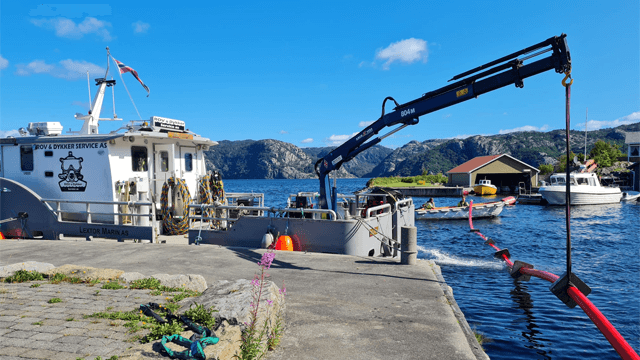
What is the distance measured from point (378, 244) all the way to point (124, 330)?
9.40m

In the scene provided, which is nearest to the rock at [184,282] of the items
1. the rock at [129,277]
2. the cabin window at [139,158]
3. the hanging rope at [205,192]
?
the rock at [129,277]

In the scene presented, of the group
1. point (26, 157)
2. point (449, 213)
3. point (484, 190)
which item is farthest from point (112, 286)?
point (484, 190)

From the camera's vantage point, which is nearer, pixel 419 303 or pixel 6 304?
pixel 6 304

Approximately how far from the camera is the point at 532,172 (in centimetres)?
7119

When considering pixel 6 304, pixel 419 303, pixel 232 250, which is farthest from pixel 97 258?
pixel 419 303

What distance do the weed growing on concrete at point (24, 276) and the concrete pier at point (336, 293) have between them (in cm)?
128

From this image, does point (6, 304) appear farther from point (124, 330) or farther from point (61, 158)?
point (61, 158)

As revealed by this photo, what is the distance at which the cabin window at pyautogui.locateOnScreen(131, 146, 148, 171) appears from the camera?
13.5 m

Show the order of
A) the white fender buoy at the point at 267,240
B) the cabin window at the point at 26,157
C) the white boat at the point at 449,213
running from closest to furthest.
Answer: the white fender buoy at the point at 267,240
the cabin window at the point at 26,157
the white boat at the point at 449,213

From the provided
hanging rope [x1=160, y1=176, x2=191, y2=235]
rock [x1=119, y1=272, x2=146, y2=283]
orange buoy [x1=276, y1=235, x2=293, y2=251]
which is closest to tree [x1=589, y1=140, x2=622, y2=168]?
orange buoy [x1=276, y1=235, x2=293, y2=251]

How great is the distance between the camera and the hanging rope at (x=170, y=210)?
43.4 feet

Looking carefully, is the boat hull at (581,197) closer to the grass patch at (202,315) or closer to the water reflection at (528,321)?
the water reflection at (528,321)

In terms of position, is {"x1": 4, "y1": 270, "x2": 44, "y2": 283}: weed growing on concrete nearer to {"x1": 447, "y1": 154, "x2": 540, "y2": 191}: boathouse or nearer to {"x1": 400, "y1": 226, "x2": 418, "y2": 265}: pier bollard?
{"x1": 400, "y1": 226, "x2": 418, "y2": 265}: pier bollard

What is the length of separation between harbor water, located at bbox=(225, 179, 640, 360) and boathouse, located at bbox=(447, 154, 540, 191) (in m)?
42.9
